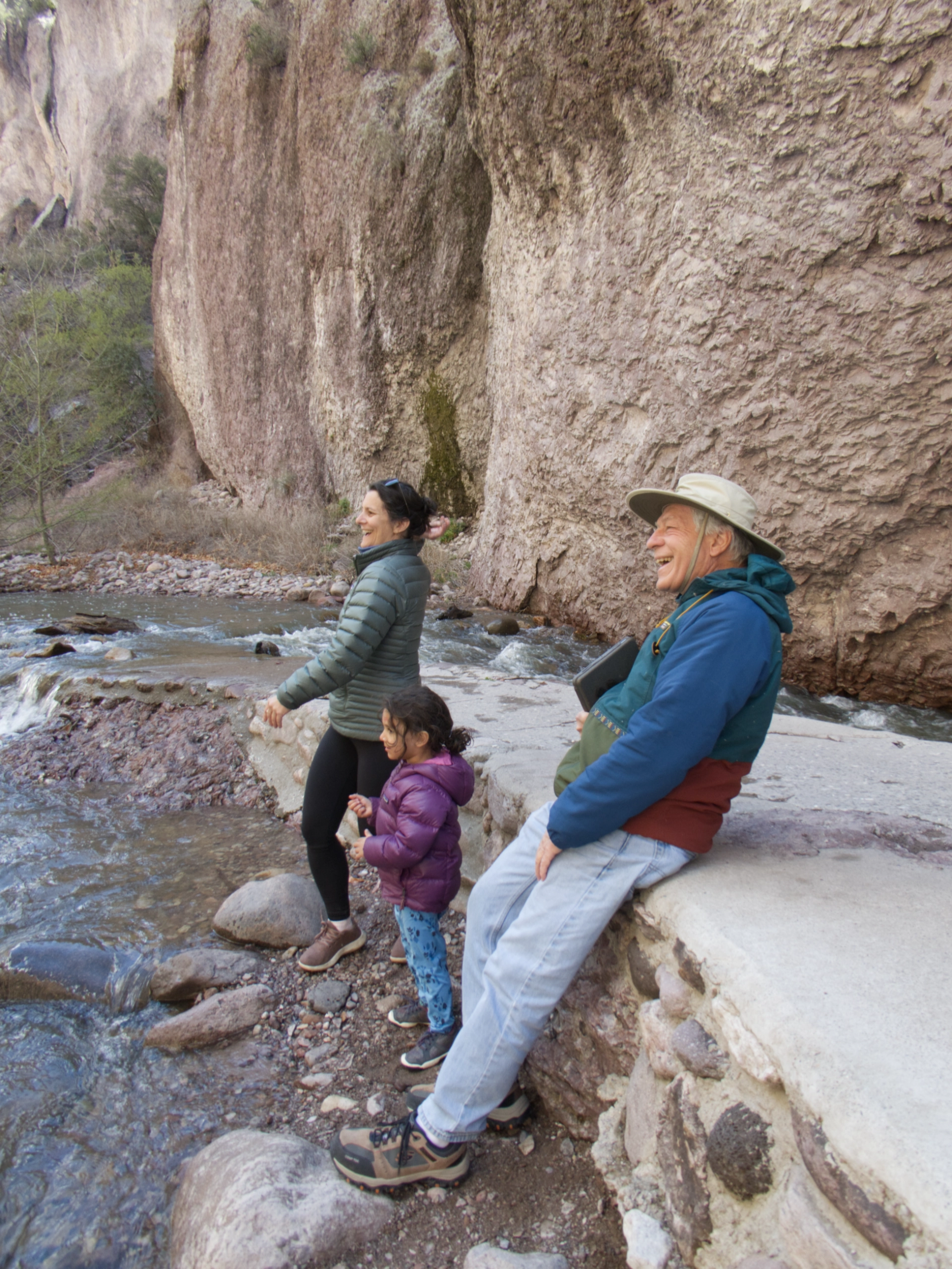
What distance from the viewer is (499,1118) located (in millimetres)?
2107

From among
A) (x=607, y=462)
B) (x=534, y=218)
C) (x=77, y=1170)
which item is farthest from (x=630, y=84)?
(x=77, y=1170)

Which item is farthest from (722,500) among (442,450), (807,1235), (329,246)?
(329,246)

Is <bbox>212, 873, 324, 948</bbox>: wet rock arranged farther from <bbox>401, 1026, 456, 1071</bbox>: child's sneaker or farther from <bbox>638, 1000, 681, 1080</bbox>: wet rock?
<bbox>638, 1000, 681, 1080</bbox>: wet rock

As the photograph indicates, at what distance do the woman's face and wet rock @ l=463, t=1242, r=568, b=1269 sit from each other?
6.61 ft

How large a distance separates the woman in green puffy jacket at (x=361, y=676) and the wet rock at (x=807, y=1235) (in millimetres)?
1815

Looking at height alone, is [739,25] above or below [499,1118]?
above

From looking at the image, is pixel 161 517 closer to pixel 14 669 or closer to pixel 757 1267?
pixel 14 669

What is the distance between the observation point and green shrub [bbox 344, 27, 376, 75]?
1331 cm

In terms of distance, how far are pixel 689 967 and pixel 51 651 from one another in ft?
23.0

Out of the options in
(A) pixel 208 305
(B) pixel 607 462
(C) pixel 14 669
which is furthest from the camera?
(A) pixel 208 305

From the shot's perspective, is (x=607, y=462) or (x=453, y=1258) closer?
(x=453, y=1258)

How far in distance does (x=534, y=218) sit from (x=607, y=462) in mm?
3167

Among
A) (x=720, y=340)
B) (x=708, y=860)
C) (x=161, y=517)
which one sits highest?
(x=720, y=340)

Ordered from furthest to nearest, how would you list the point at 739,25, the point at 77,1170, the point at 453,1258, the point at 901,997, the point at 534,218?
the point at 534,218 < the point at 739,25 < the point at 77,1170 < the point at 453,1258 < the point at 901,997
